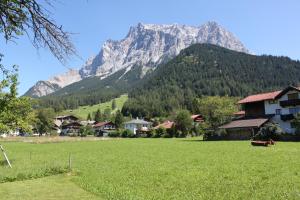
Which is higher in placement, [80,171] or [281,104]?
[281,104]

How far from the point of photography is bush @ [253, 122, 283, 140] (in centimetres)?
6644

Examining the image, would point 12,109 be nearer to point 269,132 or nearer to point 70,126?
point 269,132

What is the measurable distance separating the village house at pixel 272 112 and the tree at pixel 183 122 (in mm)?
26105

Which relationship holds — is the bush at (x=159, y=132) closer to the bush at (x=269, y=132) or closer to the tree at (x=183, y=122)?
the tree at (x=183, y=122)

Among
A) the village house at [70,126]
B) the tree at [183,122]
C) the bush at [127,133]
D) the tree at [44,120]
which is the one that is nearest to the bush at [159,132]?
the tree at [183,122]

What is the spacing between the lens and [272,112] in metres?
80.6

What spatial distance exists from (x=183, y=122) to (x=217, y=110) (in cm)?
1186

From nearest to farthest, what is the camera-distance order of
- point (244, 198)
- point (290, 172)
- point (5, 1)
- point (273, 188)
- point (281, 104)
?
point (5, 1) → point (244, 198) → point (273, 188) → point (290, 172) → point (281, 104)

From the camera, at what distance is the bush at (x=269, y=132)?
6644 cm

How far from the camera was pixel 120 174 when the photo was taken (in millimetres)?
24125

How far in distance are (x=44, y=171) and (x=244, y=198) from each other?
15760mm

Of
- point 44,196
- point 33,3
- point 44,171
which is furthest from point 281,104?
point 33,3

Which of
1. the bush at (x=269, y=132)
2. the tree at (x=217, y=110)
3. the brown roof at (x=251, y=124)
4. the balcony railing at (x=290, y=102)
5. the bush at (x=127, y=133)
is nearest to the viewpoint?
the bush at (x=269, y=132)

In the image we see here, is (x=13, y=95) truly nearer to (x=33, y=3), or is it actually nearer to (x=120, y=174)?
(x=120, y=174)
